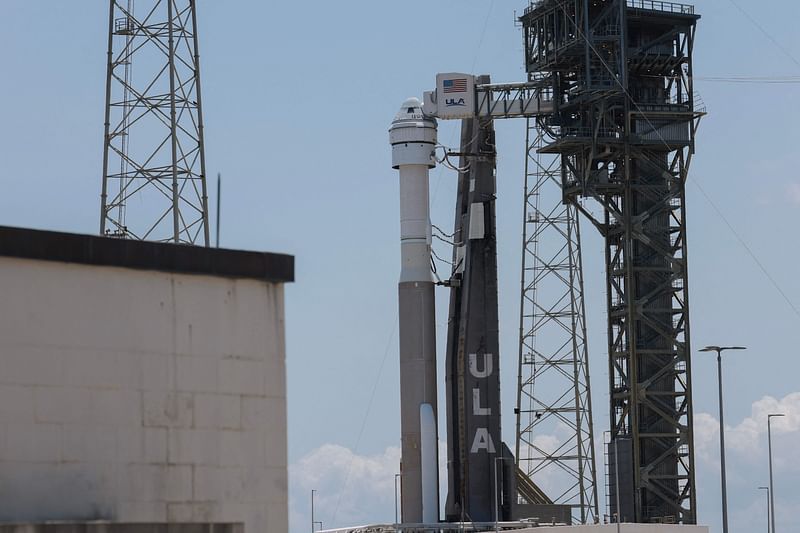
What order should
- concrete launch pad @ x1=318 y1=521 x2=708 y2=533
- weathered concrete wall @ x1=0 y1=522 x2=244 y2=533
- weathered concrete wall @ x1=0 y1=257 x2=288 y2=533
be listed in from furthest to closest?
concrete launch pad @ x1=318 y1=521 x2=708 y2=533 → weathered concrete wall @ x1=0 y1=257 x2=288 y2=533 → weathered concrete wall @ x1=0 y1=522 x2=244 y2=533

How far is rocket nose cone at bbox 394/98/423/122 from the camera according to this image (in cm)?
6669

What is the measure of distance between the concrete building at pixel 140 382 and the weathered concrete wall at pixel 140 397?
0.02m

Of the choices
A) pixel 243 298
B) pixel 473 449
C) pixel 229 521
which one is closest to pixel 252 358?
pixel 243 298

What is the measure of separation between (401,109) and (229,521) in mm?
45399

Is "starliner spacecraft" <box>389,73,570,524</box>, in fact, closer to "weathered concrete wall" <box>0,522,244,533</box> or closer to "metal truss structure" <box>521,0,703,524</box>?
"metal truss structure" <box>521,0,703,524</box>

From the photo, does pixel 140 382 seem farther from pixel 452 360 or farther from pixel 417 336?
pixel 452 360

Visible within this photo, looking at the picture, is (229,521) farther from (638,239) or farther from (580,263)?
(580,263)

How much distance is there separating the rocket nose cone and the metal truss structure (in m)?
7.69

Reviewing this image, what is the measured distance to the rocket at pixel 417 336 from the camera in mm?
64875

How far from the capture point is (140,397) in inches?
880

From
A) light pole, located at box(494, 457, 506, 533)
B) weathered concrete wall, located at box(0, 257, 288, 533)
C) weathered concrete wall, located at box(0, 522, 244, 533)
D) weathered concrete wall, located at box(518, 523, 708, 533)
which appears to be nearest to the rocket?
light pole, located at box(494, 457, 506, 533)

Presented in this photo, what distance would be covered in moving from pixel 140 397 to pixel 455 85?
48.2 metres

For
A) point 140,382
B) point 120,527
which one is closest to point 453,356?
point 140,382

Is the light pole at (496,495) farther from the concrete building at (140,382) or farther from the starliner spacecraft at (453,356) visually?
the concrete building at (140,382)
